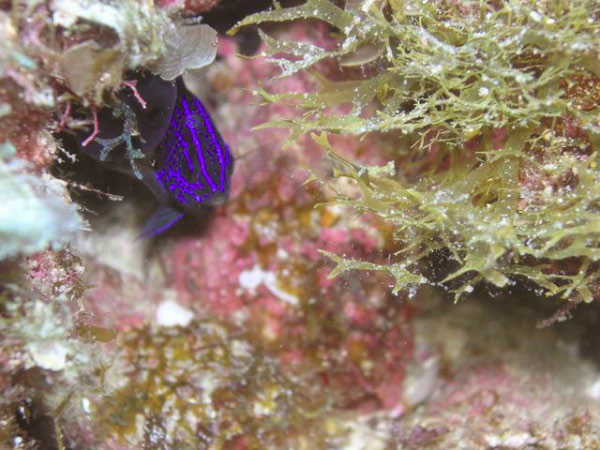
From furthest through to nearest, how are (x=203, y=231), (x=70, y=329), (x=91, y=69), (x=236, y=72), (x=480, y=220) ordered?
(x=236, y=72)
(x=203, y=231)
(x=70, y=329)
(x=480, y=220)
(x=91, y=69)

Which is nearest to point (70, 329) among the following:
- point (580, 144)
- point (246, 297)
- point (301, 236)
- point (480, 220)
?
point (246, 297)

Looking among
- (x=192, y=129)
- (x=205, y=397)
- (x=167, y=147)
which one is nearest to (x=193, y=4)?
(x=192, y=129)

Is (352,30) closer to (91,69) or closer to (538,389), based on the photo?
(91,69)

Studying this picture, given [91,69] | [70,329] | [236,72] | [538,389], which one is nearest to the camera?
[91,69]

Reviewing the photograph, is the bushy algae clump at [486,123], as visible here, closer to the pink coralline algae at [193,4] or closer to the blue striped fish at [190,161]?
the pink coralline algae at [193,4]

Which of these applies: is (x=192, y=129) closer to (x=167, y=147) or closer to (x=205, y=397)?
(x=167, y=147)

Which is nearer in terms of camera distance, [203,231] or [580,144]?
[580,144]

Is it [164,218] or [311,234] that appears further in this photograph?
[311,234]

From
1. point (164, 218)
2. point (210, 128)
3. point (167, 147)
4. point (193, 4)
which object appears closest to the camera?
point (193, 4)
